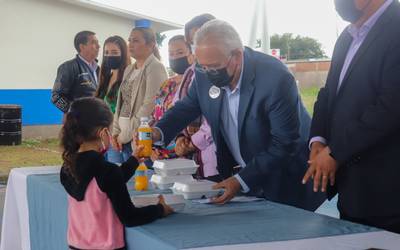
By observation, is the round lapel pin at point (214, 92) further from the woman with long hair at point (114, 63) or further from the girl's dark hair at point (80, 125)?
the woman with long hair at point (114, 63)

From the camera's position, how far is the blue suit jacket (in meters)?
2.14

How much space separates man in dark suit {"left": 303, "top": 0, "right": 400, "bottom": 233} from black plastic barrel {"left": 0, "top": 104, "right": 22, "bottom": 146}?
9024 mm

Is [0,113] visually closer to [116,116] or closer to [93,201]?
[116,116]

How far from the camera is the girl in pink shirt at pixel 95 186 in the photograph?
1746 mm

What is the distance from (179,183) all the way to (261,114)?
1.40ft

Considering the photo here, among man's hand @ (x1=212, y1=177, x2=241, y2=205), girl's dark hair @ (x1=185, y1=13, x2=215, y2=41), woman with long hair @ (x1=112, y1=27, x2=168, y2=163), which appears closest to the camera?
man's hand @ (x1=212, y1=177, x2=241, y2=205)

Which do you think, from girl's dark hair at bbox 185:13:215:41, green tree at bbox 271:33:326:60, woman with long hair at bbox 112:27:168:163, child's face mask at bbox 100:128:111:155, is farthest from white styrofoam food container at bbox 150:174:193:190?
green tree at bbox 271:33:326:60

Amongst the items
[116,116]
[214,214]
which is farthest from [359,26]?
[116,116]

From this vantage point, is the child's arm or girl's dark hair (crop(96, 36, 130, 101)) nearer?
the child's arm

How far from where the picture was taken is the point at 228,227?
5.41 feet

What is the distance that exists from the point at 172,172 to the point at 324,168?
2.44 ft

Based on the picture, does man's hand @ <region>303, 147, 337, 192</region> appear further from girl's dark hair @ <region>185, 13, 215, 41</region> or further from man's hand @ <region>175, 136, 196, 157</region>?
girl's dark hair @ <region>185, 13, 215, 41</region>

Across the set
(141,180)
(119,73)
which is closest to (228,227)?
(141,180)

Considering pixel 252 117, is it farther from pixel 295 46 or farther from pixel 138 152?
pixel 295 46
